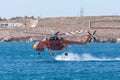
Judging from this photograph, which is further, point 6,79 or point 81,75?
point 81,75

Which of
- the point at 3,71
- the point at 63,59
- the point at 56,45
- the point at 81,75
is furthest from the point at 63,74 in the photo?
the point at 63,59

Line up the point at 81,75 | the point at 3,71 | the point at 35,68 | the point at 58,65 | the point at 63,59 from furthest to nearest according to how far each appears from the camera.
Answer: the point at 63,59 → the point at 58,65 → the point at 35,68 → the point at 3,71 → the point at 81,75

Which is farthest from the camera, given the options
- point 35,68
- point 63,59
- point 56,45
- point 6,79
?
point 63,59

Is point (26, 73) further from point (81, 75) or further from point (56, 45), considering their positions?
point (56, 45)

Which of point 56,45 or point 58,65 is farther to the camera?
point 56,45

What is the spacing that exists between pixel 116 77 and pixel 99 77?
4.67 ft

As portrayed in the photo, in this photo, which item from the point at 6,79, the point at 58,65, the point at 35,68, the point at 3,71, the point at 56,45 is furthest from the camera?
the point at 56,45

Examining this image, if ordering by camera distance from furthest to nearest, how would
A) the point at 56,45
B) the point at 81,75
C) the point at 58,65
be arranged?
the point at 56,45 → the point at 58,65 → the point at 81,75

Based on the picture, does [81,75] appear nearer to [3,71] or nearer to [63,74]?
A: [63,74]

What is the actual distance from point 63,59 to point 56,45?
608 cm

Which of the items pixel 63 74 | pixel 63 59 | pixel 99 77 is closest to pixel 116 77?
pixel 99 77

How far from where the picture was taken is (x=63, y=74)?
62312 millimetres

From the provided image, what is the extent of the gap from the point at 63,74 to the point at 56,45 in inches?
757

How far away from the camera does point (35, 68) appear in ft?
230
